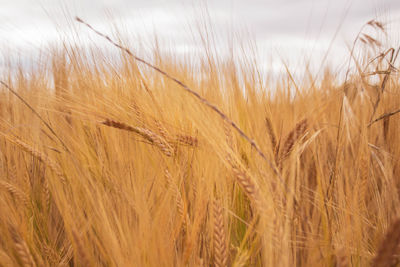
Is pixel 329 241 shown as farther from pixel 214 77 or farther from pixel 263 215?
pixel 214 77

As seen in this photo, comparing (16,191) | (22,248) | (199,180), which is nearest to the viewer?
(22,248)

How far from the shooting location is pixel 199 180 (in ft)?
2.31

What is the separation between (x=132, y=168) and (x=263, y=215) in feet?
1.38

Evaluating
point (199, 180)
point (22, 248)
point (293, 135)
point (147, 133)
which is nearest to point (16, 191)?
point (22, 248)

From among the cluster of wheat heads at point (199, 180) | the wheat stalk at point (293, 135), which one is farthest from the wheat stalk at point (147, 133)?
the wheat stalk at point (293, 135)

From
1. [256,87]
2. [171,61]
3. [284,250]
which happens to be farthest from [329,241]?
[171,61]

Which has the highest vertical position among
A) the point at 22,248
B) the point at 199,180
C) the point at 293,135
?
the point at 293,135

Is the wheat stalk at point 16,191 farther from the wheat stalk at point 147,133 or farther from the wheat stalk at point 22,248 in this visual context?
the wheat stalk at point 147,133

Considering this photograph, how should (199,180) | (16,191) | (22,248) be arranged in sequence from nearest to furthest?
(22,248) < (199,180) < (16,191)

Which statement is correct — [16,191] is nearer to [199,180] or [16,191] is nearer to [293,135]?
[199,180]

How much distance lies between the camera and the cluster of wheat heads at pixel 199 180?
61 centimetres

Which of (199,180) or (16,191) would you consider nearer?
(199,180)

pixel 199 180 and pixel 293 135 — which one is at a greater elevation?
pixel 293 135

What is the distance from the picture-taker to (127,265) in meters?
0.60
